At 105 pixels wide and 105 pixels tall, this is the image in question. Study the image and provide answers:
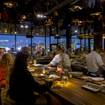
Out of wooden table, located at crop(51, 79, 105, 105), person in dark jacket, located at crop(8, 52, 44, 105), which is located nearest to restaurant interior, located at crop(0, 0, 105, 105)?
wooden table, located at crop(51, 79, 105, 105)

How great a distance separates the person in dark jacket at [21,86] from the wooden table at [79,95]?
34cm

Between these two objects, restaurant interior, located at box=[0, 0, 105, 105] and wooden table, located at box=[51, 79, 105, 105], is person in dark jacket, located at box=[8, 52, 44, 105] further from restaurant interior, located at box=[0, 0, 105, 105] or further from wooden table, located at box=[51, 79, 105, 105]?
wooden table, located at box=[51, 79, 105, 105]

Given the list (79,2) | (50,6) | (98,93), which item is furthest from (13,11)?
(98,93)

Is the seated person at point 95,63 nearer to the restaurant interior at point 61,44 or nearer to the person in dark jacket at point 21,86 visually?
the restaurant interior at point 61,44

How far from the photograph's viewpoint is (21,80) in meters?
3.95

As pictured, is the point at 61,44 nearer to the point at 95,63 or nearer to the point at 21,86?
the point at 95,63

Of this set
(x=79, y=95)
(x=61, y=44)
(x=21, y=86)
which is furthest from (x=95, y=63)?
(x=61, y=44)

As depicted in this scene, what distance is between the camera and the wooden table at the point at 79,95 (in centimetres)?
309

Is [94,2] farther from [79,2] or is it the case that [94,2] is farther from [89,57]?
[89,57]

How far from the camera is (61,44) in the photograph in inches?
535

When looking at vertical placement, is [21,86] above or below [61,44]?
below

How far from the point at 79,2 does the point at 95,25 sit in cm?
250

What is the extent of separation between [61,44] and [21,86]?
9778 mm

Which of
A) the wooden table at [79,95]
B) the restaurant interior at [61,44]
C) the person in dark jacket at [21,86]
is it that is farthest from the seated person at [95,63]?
the person in dark jacket at [21,86]
